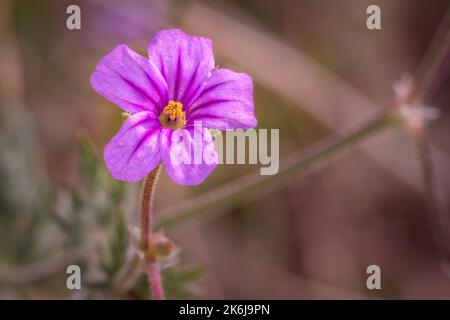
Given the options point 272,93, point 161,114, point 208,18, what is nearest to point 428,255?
point 272,93

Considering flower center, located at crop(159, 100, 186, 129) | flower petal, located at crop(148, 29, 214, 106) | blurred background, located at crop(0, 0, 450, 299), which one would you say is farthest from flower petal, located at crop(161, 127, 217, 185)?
blurred background, located at crop(0, 0, 450, 299)

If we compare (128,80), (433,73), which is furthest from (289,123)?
(128,80)

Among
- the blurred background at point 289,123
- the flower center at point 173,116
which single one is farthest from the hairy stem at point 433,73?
the blurred background at point 289,123

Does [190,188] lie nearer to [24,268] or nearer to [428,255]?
[24,268]

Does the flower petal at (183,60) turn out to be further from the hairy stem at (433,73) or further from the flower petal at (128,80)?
the hairy stem at (433,73)

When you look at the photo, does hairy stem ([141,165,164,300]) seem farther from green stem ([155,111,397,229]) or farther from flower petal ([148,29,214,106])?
green stem ([155,111,397,229])

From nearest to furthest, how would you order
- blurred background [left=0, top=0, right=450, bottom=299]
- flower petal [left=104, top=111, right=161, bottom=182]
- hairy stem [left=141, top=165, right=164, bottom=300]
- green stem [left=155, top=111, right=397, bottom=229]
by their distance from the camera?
flower petal [left=104, top=111, right=161, bottom=182]
hairy stem [left=141, top=165, right=164, bottom=300]
green stem [left=155, top=111, right=397, bottom=229]
blurred background [left=0, top=0, right=450, bottom=299]
